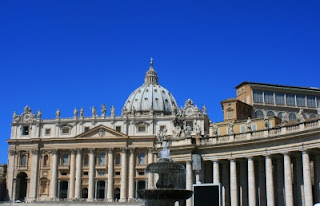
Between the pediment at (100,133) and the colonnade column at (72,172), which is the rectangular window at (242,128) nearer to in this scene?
the pediment at (100,133)

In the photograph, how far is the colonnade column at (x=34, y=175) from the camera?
115 metres

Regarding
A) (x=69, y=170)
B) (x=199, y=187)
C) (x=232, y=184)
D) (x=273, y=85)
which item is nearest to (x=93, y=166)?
(x=69, y=170)

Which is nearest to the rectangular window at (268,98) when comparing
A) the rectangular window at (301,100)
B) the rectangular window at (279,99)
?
the rectangular window at (279,99)

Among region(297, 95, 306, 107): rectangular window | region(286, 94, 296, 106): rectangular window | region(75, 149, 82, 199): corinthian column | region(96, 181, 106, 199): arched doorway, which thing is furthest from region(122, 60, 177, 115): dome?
region(297, 95, 306, 107): rectangular window

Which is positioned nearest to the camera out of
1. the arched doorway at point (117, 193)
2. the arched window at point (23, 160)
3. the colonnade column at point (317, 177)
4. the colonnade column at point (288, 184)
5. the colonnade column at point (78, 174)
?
the colonnade column at point (317, 177)

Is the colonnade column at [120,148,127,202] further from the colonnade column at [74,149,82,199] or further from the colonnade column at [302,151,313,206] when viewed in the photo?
the colonnade column at [302,151,313,206]

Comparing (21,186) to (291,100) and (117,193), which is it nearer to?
(117,193)

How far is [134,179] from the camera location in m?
112

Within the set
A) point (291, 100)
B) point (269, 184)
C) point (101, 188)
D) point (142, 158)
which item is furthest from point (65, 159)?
point (269, 184)

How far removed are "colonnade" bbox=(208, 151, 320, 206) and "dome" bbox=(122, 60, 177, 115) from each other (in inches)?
4043

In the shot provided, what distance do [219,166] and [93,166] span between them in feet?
211

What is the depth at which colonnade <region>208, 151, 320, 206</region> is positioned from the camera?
44.3m

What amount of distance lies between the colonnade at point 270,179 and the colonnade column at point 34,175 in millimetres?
73733

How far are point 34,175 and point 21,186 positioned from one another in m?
8.46
